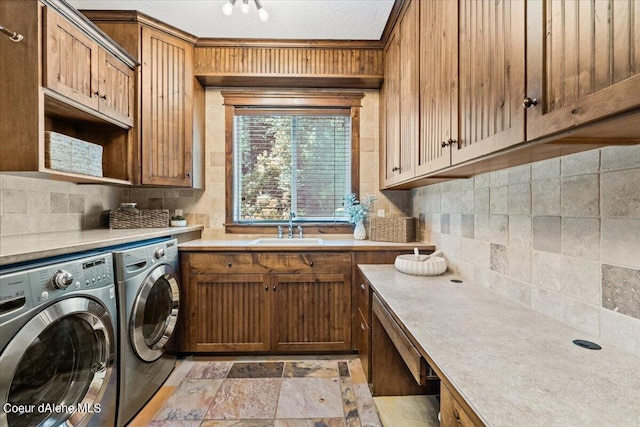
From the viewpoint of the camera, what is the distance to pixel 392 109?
7.25 ft

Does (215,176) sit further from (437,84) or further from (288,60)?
(437,84)

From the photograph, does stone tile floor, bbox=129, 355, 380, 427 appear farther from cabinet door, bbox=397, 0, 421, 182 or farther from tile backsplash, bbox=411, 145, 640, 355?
cabinet door, bbox=397, 0, 421, 182

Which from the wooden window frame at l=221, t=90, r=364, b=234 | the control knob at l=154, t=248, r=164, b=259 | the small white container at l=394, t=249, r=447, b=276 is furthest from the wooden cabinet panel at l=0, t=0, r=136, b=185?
the small white container at l=394, t=249, r=447, b=276

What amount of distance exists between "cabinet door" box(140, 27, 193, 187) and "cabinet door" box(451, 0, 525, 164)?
209cm

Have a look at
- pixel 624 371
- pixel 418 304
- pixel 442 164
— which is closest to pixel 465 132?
pixel 442 164

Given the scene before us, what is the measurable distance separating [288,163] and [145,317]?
1675mm

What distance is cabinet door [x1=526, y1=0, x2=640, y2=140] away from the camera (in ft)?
1.84

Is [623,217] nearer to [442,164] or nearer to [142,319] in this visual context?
[442,164]

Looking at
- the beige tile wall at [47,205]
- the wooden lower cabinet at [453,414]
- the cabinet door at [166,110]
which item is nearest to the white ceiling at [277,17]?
the cabinet door at [166,110]

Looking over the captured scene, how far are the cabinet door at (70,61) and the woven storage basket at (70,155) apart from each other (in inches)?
9.8

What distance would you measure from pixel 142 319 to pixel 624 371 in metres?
2.02

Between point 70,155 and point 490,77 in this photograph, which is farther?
point 70,155

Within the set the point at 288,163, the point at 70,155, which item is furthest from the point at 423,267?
the point at 70,155

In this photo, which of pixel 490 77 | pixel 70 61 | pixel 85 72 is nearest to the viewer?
pixel 490 77
